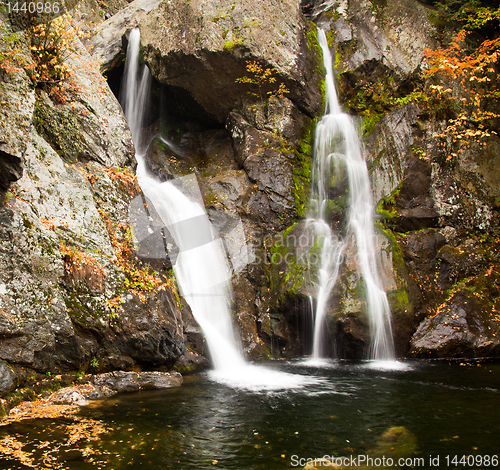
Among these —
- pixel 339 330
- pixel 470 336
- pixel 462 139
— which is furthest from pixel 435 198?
pixel 339 330

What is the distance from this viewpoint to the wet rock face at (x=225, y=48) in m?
10.7

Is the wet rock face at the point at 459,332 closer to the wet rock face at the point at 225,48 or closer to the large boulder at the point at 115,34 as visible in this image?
the wet rock face at the point at 225,48

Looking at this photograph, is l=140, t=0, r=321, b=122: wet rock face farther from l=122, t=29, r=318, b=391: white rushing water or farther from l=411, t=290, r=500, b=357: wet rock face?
l=411, t=290, r=500, b=357: wet rock face

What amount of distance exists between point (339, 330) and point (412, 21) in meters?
11.1

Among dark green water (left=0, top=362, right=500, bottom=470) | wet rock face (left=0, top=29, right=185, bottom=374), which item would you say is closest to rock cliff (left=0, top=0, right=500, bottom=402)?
wet rock face (left=0, top=29, right=185, bottom=374)

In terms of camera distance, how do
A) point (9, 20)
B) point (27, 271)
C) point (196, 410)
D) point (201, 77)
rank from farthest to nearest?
point (201, 77)
point (9, 20)
point (27, 271)
point (196, 410)

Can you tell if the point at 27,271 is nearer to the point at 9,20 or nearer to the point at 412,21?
the point at 9,20

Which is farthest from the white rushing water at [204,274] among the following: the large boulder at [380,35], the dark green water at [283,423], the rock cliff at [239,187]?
the large boulder at [380,35]

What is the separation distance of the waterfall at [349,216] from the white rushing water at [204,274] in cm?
216

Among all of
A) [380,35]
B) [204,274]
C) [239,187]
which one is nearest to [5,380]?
[204,274]

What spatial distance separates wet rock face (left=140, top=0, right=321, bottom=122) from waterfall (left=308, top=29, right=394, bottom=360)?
1.07 metres

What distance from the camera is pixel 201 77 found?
11289 millimetres

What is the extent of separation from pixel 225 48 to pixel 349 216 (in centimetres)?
602

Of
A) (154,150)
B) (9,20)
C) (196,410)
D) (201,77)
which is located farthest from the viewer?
(154,150)
